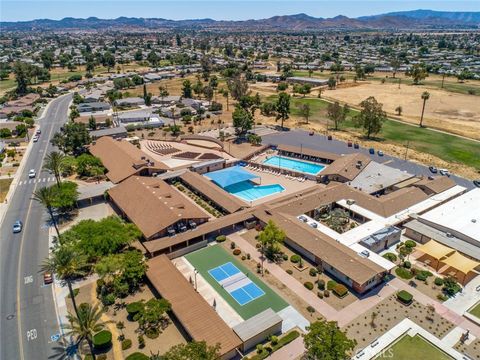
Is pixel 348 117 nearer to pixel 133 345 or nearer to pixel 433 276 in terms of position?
pixel 433 276

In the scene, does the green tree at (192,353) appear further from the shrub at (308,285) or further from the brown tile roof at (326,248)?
the brown tile roof at (326,248)

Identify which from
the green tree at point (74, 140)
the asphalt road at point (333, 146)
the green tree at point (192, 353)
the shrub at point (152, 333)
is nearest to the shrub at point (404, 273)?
the green tree at point (192, 353)

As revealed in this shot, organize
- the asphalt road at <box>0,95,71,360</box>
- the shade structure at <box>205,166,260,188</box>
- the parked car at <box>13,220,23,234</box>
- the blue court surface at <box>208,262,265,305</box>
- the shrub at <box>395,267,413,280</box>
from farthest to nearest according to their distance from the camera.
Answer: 1. the shade structure at <box>205,166,260,188</box>
2. the parked car at <box>13,220,23,234</box>
3. the shrub at <box>395,267,413,280</box>
4. the blue court surface at <box>208,262,265,305</box>
5. the asphalt road at <box>0,95,71,360</box>

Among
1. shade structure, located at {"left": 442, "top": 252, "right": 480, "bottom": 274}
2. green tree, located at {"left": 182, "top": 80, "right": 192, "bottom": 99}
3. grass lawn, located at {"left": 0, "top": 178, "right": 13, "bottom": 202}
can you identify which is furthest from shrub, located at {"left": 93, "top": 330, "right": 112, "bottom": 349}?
green tree, located at {"left": 182, "top": 80, "right": 192, "bottom": 99}

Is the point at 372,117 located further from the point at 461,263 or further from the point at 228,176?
the point at 461,263

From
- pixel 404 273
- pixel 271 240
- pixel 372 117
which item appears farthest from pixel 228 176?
pixel 372 117

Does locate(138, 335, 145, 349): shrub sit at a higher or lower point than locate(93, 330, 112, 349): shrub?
lower

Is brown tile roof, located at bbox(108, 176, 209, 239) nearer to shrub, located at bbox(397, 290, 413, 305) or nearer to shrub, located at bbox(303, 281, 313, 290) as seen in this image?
shrub, located at bbox(303, 281, 313, 290)
